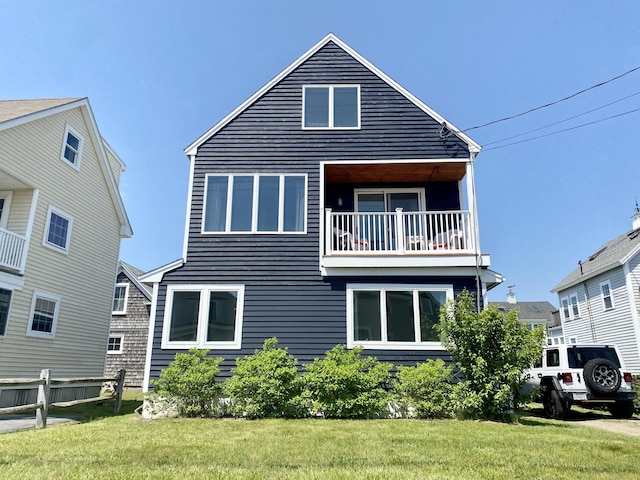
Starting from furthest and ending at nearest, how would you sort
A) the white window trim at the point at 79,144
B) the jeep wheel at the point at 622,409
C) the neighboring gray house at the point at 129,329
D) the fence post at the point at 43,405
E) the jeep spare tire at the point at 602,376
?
the neighboring gray house at the point at 129,329 < the white window trim at the point at 79,144 < the jeep wheel at the point at 622,409 < the jeep spare tire at the point at 602,376 < the fence post at the point at 43,405

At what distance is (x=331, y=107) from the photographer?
12.0 m

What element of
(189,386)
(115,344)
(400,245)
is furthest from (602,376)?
(115,344)

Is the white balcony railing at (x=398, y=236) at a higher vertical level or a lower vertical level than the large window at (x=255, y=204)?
lower

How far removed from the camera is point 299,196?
11.1 metres

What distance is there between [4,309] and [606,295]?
2487 cm

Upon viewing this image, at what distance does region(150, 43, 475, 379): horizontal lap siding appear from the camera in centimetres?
1010

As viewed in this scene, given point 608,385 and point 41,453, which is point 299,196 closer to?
point 41,453

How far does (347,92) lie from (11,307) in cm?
1147

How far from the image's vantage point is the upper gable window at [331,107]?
11.8m

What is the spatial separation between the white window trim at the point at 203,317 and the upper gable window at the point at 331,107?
514cm

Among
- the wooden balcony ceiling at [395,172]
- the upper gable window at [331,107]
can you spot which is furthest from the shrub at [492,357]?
the upper gable window at [331,107]

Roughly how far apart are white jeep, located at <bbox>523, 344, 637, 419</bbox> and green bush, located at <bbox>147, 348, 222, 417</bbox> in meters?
7.37

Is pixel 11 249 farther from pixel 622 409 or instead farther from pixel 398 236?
pixel 622 409

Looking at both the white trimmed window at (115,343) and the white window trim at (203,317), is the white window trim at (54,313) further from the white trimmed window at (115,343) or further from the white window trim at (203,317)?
the white trimmed window at (115,343)
